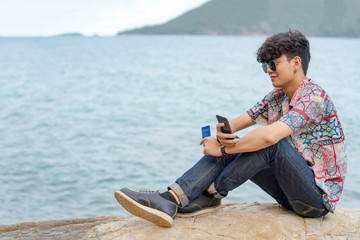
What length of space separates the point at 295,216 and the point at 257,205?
40 centimetres

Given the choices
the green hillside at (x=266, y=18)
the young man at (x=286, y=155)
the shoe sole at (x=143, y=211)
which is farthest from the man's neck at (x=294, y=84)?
the green hillside at (x=266, y=18)

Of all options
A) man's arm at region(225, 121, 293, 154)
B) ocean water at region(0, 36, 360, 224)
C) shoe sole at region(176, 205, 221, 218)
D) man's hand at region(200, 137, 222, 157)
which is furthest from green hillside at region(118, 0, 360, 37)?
man's arm at region(225, 121, 293, 154)

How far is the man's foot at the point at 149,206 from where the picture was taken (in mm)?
3004

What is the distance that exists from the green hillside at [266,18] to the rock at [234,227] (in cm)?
5335

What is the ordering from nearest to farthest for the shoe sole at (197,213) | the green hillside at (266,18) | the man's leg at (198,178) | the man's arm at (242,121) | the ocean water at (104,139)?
1. the man's leg at (198,178)
2. the shoe sole at (197,213)
3. the man's arm at (242,121)
4. the ocean water at (104,139)
5. the green hillside at (266,18)

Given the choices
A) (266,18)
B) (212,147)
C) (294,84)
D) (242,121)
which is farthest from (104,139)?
(266,18)

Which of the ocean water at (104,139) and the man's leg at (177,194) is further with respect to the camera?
the ocean water at (104,139)

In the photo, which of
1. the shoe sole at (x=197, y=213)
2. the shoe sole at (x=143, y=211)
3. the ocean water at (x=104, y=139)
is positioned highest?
the shoe sole at (x=143, y=211)

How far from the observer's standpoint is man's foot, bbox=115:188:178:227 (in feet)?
9.86

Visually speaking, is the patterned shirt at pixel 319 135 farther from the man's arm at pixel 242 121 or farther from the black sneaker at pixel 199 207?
the black sneaker at pixel 199 207

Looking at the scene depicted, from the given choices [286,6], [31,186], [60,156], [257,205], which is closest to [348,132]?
[60,156]

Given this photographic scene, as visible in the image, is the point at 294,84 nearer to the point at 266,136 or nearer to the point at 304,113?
the point at 304,113

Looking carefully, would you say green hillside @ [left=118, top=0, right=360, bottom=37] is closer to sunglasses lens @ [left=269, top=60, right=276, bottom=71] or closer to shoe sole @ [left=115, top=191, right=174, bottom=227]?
sunglasses lens @ [left=269, top=60, right=276, bottom=71]

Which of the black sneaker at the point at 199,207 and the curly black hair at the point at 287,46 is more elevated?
the curly black hair at the point at 287,46
